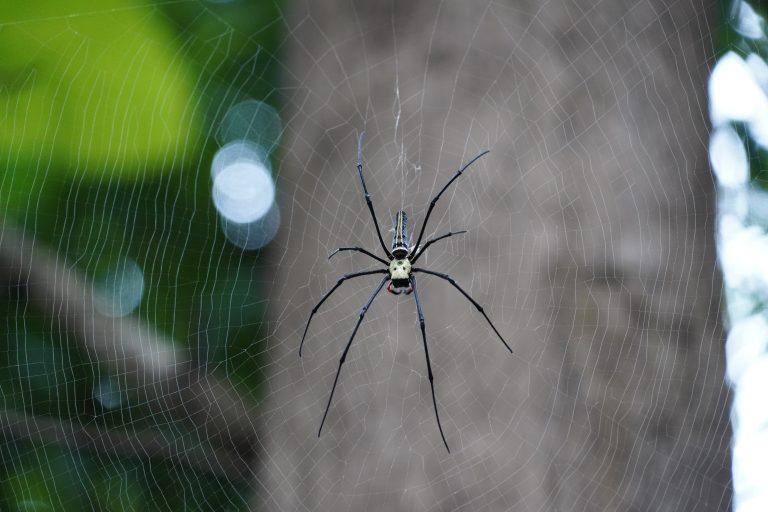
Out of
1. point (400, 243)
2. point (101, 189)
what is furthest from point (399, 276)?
point (101, 189)

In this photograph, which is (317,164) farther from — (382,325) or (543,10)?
(543,10)

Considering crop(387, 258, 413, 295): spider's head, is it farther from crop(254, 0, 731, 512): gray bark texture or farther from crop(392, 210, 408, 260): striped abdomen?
crop(254, 0, 731, 512): gray bark texture

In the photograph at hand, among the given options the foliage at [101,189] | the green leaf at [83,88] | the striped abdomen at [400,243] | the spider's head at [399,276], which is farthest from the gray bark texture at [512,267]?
the green leaf at [83,88]

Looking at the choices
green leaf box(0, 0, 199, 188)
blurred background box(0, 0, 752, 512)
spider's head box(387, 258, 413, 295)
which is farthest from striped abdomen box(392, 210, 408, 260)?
green leaf box(0, 0, 199, 188)

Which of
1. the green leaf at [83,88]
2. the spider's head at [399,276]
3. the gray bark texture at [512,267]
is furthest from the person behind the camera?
the green leaf at [83,88]

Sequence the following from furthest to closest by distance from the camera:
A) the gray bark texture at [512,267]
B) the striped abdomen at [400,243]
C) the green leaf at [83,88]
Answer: the green leaf at [83,88] < the striped abdomen at [400,243] < the gray bark texture at [512,267]

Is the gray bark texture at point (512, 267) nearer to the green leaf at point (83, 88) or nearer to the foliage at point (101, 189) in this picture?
the foliage at point (101, 189)

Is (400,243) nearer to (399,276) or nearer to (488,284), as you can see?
(399,276)

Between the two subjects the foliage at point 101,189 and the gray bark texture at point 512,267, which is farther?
the foliage at point 101,189
